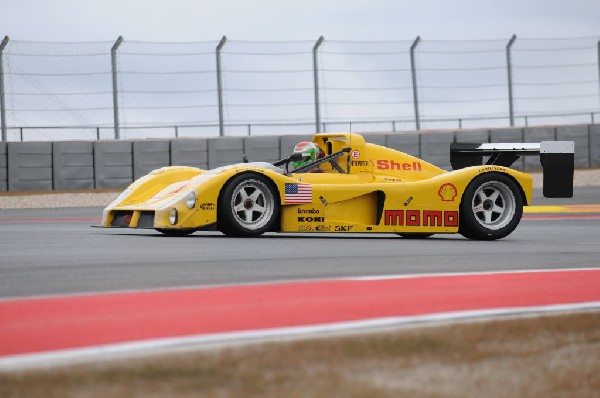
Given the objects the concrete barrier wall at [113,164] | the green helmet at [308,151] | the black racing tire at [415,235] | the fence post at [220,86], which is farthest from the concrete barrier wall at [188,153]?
the green helmet at [308,151]

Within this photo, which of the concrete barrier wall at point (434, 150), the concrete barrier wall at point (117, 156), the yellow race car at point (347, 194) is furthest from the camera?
the concrete barrier wall at point (434, 150)

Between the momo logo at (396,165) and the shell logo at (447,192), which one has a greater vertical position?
the momo logo at (396,165)

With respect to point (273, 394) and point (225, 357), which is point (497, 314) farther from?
point (273, 394)

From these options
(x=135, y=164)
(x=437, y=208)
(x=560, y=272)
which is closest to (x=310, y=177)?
(x=437, y=208)

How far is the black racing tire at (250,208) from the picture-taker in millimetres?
11008

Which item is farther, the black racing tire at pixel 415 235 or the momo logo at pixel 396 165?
the black racing tire at pixel 415 235

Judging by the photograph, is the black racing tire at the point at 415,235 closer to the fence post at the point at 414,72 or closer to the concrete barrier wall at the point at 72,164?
the concrete barrier wall at the point at 72,164

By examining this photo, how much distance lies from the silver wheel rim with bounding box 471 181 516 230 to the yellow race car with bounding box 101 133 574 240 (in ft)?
0.04

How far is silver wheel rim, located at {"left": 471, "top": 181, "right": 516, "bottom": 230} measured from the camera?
1206 centimetres

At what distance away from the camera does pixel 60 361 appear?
4.07 metres

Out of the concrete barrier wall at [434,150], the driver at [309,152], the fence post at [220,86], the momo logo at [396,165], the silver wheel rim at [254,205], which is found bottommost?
the silver wheel rim at [254,205]

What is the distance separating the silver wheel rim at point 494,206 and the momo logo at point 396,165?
0.78 meters

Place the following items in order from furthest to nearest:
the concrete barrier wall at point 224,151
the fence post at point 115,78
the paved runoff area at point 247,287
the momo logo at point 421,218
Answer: the concrete barrier wall at point 224,151
the fence post at point 115,78
the momo logo at point 421,218
the paved runoff area at point 247,287

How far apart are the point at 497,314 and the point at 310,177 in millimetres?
6323
